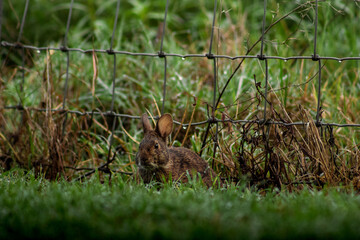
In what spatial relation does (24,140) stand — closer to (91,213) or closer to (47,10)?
(91,213)

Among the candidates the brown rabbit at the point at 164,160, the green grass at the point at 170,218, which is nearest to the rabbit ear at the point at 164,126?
the brown rabbit at the point at 164,160

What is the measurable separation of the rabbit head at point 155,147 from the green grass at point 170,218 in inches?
36.6

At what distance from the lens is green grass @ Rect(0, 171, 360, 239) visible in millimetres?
1862

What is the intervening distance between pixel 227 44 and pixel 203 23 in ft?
3.22

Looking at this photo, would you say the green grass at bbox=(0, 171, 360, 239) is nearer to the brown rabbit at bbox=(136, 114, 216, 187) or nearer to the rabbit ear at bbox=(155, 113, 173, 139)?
the brown rabbit at bbox=(136, 114, 216, 187)

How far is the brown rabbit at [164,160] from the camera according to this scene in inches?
137

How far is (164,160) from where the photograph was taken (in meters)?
3.49

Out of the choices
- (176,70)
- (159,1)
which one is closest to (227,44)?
(176,70)

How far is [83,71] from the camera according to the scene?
522cm

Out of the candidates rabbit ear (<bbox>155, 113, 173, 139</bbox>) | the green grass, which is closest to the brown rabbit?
rabbit ear (<bbox>155, 113, 173, 139</bbox>)

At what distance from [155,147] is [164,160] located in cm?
12

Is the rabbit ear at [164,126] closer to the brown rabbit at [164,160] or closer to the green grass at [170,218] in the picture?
the brown rabbit at [164,160]

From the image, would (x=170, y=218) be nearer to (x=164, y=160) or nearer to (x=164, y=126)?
(x=164, y=160)

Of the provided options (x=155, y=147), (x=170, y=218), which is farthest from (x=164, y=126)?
(x=170, y=218)
